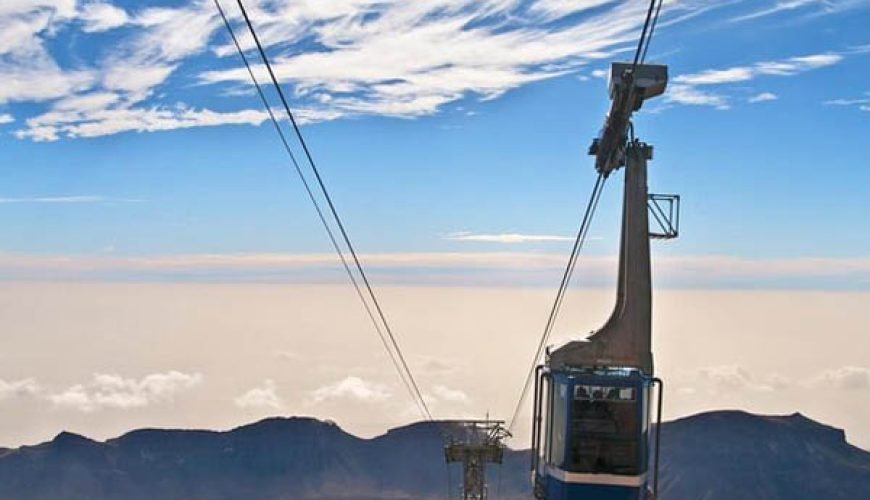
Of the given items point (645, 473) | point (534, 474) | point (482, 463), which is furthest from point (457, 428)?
point (645, 473)

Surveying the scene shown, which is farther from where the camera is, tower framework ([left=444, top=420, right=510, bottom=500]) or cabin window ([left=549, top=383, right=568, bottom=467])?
tower framework ([left=444, top=420, right=510, bottom=500])

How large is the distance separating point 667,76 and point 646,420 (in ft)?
28.7

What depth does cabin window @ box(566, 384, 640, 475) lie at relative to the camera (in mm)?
29719

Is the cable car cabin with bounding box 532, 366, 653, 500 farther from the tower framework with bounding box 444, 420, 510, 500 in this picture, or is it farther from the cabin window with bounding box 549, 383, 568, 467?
the tower framework with bounding box 444, 420, 510, 500

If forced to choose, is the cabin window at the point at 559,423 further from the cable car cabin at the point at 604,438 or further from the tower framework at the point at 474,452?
the tower framework at the point at 474,452

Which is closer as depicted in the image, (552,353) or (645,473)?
(645,473)

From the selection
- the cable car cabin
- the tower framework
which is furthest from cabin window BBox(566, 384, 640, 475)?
the tower framework

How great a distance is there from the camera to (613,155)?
3394cm

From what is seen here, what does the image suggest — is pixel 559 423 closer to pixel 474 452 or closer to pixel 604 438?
pixel 604 438

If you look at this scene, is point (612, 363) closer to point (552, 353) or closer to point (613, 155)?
point (552, 353)

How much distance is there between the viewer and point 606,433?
29.7 metres

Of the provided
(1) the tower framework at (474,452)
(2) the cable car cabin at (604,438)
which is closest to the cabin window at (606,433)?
(2) the cable car cabin at (604,438)

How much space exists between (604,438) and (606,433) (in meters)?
0.14

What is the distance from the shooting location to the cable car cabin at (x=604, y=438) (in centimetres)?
2967
